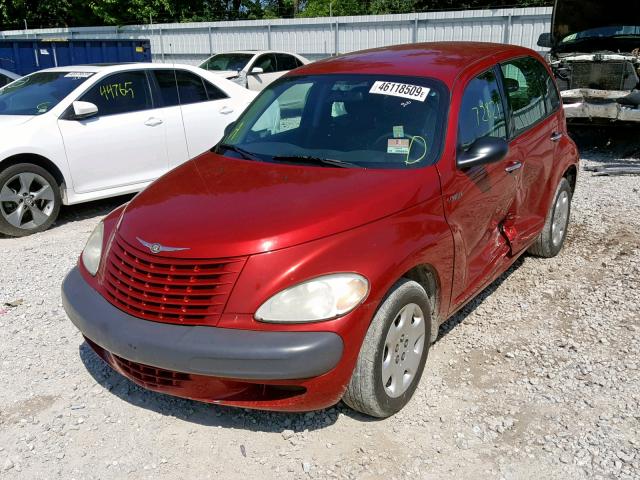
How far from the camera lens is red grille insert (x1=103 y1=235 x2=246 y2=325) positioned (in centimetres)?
276

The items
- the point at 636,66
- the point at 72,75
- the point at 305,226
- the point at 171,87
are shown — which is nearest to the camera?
the point at 305,226

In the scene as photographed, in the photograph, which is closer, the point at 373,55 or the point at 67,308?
the point at 67,308

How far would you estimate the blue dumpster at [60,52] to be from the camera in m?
14.9

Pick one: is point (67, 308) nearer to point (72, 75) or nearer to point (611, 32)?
point (72, 75)

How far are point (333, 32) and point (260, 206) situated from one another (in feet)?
65.3

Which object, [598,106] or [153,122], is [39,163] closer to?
[153,122]

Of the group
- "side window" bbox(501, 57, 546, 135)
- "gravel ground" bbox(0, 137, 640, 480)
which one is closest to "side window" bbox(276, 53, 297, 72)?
"side window" bbox(501, 57, 546, 135)

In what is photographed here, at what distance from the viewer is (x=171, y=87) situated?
289 inches

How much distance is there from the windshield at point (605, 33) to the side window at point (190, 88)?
6.17 m

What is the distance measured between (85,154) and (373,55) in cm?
355

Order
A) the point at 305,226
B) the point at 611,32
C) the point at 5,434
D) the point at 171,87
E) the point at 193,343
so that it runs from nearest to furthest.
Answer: the point at 193,343 < the point at 305,226 < the point at 5,434 < the point at 171,87 < the point at 611,32

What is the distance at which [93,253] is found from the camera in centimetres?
341

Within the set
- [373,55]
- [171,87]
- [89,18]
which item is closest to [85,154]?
[171,87]

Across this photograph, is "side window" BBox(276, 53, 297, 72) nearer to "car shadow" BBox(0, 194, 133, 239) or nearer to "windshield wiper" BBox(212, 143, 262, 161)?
"car shadow" BBox(0, 194, 133, 239)
